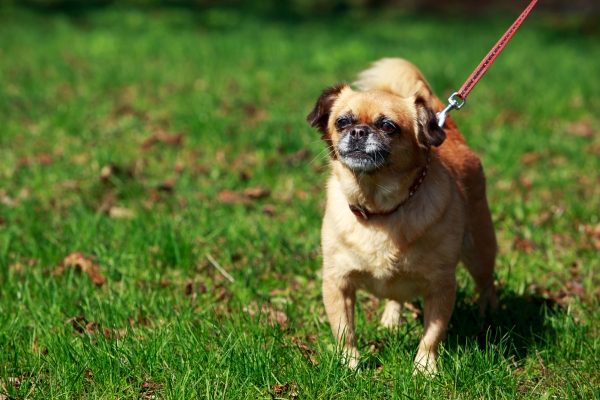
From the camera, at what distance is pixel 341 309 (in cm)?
312

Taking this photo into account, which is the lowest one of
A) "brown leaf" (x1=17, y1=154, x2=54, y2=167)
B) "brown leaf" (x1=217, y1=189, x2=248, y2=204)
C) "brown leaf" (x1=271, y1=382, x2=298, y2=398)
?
"brown leaf" (x1=17, y1=154, x2=54, y2=167)

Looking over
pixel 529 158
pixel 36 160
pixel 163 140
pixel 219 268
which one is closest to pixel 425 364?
pixel 219 268

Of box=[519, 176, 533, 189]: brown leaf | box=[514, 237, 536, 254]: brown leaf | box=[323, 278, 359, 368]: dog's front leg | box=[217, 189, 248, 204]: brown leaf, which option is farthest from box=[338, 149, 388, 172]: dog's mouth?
box=[519, 176, 533, 189]: brown leaf

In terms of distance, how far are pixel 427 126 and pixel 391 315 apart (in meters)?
1.07

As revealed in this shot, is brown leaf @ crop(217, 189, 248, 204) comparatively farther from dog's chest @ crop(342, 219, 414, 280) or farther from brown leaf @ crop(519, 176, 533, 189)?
brown leaf @ crop(519, 176, 533, 189)

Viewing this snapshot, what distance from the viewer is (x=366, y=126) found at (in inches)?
118

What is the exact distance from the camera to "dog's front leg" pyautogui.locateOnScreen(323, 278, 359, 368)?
10.2 feet

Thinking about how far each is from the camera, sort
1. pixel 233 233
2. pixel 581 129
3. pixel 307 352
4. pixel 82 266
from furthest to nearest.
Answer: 1. pixel 581 129
2. pixel 233 233
3. pixel 82 266
4. pixel 307 352

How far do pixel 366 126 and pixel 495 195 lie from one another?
255 centimetres

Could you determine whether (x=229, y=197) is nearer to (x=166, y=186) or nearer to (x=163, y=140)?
(x=166, y=186)

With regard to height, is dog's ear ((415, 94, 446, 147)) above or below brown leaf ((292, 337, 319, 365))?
above

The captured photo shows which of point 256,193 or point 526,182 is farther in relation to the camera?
point 526,182

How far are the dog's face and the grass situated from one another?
17.0 inches

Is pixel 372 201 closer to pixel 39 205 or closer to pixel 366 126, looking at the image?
pixel 366 126
